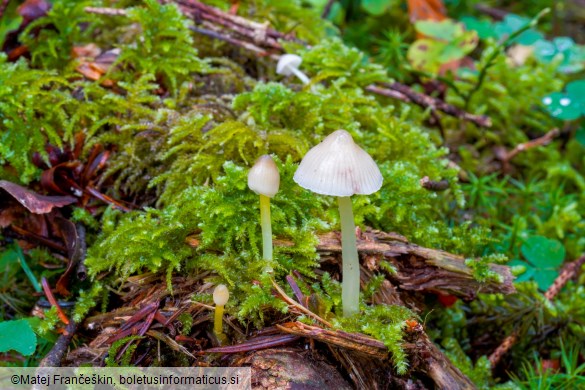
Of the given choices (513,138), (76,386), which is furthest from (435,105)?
(76,386)

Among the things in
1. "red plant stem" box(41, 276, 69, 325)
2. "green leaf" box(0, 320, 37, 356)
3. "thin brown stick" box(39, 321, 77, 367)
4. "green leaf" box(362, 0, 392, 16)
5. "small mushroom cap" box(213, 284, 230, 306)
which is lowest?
"thin brown stick" box(39, 321, 77, 367)

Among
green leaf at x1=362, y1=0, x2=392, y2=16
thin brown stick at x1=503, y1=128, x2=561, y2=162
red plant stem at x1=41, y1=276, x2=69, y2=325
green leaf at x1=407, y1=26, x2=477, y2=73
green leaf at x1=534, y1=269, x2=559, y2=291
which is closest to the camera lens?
red plant stem at x1=41, y1=276, x2=69, y2=325

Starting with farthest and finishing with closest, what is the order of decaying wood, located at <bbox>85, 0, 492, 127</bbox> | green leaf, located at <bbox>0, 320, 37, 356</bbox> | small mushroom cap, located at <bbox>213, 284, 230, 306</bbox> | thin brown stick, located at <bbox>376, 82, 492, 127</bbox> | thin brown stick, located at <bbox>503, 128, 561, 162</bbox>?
thin brown stick, located at <bbox>503, 128, 561, 162</bbox>
thin brown stick, located at <bbox>376, 82, 492, 127</bbox>
decaying wood, located at <bbox>85, 0, 492, 127</bbox>
green leaf, located at <bbox>0, 320, 37, 356</bbox>
small mushroom cap, located at <bbox>213, 284, 230, 306</bbox>

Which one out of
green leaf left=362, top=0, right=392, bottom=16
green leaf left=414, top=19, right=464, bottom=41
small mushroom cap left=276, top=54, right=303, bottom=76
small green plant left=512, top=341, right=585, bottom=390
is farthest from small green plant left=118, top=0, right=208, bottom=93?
small green plant left=512, top=341, right=585, bottom=390

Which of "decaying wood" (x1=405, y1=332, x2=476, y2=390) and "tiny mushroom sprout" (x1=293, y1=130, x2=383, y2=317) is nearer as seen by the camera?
"tiny mushroom sprout" (x1=293, y1=130, x2=383, y2=317)

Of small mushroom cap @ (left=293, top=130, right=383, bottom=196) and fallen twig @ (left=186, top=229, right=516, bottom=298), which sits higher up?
small mushroom cap @ (left=293, top=130, right=383, bottom=196)

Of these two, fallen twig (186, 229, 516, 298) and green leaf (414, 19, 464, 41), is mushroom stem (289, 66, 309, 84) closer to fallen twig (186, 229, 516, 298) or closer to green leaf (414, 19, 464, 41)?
fallen twig (186, 229, 516, 298)

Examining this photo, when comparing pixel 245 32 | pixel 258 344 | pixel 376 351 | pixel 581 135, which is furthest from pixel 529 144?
pixel 258 344
